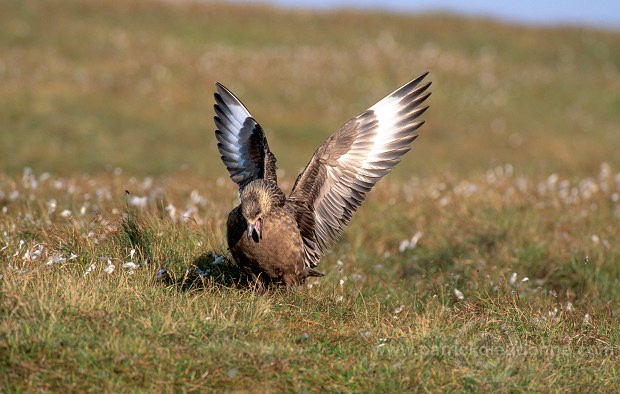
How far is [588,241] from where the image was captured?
291 inches

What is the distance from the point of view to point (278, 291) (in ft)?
17.3

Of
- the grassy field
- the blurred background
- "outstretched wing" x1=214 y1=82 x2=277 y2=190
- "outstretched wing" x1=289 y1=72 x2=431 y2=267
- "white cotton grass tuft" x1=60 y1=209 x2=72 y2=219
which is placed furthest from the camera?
the blurred background

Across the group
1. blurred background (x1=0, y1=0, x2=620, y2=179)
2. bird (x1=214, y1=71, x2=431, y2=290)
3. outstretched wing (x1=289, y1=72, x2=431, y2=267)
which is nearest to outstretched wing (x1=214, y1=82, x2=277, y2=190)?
bird (x1=214, y1=71, x2=431, y2=290)

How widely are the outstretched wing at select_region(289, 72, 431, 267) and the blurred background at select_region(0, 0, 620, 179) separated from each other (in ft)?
16.7

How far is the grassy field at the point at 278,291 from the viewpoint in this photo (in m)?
3.99

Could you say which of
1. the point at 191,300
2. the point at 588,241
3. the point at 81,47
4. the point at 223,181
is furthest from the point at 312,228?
the point at 81,47

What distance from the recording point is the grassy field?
399cm

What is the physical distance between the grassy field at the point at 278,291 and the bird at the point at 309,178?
9.6 inches

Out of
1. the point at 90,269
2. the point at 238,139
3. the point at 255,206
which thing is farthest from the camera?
the point at 238,139

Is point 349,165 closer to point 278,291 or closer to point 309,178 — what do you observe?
point 309,178

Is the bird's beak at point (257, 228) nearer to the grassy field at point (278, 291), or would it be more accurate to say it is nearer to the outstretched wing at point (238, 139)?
the grassy field at point (278, 291)

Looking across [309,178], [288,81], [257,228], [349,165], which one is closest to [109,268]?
[257,228]

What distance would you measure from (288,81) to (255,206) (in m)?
15.9

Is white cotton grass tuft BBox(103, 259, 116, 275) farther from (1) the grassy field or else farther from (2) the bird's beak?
(2) the bird's beak
